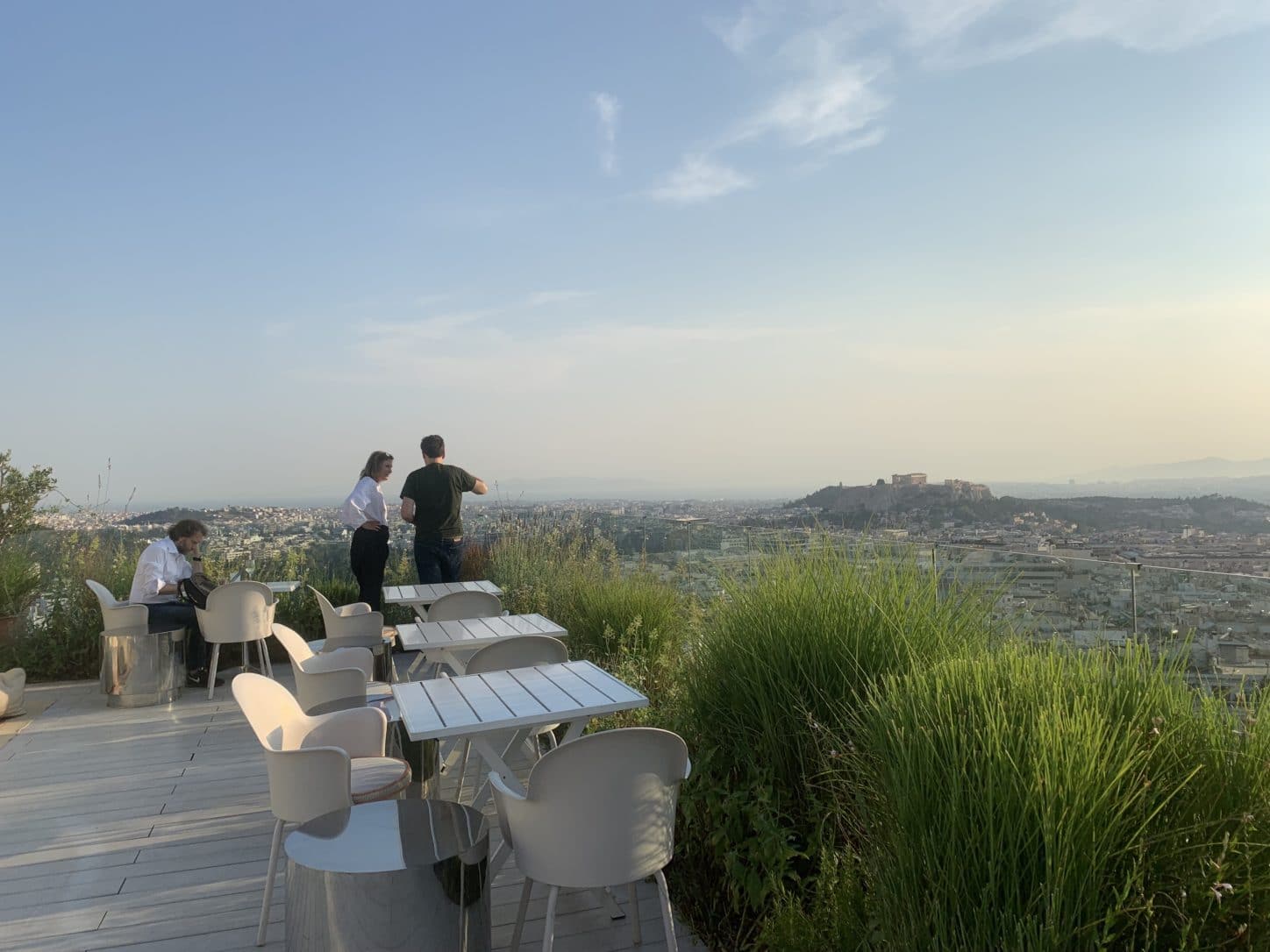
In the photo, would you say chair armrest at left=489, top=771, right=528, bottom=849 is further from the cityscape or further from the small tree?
the small tree

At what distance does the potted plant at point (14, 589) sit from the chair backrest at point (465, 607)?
4929 mm

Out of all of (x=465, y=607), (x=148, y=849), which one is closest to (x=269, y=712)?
(x=148, y=849)

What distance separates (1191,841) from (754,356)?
43.0 feet

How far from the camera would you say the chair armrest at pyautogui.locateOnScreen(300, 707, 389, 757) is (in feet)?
12.3

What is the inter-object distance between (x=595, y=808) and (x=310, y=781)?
46.3 inches

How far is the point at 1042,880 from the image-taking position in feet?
5.08

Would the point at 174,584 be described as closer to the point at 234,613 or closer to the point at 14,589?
the point at 234,613

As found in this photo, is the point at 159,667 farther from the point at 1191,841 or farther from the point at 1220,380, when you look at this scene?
the point at 1220,380

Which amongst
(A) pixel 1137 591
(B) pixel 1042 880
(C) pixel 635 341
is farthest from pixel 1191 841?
(C) pixel 635 341

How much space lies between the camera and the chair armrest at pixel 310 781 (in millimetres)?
2953

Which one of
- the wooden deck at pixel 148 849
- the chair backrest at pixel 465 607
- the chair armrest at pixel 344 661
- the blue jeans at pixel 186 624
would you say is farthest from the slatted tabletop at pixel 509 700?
the blue jeans at pixel 186 624

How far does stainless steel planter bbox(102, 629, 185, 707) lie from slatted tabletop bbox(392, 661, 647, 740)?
4671 mm

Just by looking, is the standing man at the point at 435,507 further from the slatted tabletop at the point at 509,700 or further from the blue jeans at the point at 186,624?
the slatted tabletop at the point at 509,700

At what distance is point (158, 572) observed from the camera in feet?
24.5
